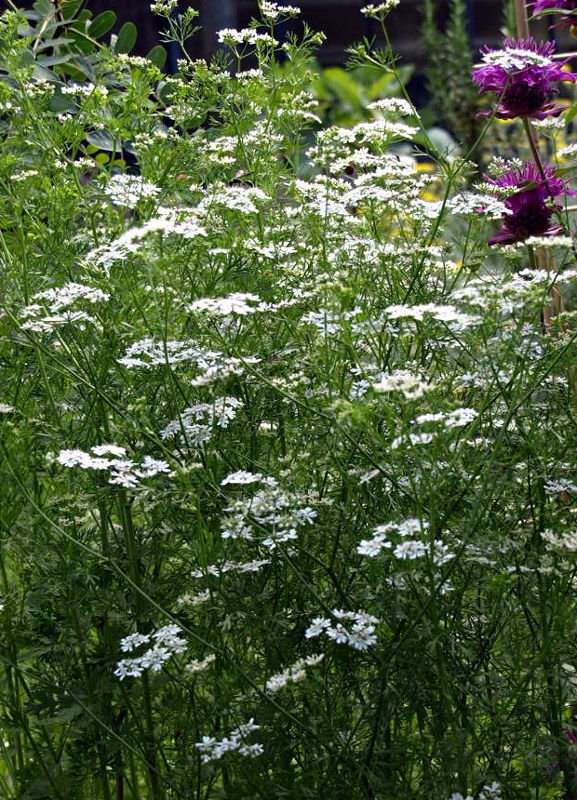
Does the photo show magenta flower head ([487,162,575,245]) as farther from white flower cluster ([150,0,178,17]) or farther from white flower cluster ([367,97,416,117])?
white flower cluster ([150,0,178,17])

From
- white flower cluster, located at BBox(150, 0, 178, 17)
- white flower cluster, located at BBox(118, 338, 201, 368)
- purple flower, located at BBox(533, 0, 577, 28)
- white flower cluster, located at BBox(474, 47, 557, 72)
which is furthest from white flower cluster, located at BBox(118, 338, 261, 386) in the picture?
purple flower, located at BBox(533, 0, 577, 28)

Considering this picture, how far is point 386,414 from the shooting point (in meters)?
1.62

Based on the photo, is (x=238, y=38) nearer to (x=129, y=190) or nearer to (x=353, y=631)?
(x=129, y=190)

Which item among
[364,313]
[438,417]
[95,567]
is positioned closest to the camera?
[438,417]

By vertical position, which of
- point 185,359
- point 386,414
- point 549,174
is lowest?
point 386,414

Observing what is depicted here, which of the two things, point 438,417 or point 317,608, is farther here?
point 317,608

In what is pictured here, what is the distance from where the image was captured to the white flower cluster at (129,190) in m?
2.04

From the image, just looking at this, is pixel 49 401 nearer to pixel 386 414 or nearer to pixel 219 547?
pixel 219 547

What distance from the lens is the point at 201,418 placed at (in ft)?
6.17

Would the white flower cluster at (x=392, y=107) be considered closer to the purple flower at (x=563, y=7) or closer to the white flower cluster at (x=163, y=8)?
the purple flower at (x=563, y=7)

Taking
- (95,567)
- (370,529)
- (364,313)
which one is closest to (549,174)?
(364,313)

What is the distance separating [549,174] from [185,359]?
1.16 meters

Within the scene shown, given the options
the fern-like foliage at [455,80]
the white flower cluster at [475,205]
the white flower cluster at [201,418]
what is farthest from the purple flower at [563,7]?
the fern-like foliage at [455,80]

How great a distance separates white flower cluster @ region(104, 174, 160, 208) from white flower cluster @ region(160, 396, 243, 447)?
432 millimetres
